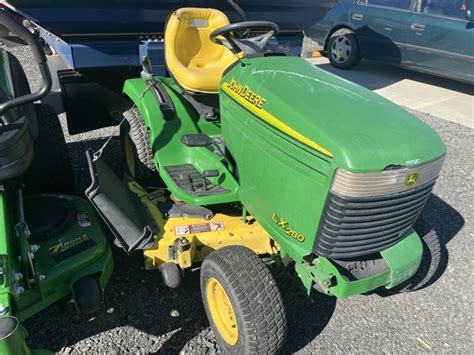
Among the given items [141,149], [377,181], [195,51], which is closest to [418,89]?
[195,51]

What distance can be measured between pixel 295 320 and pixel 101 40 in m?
2.51

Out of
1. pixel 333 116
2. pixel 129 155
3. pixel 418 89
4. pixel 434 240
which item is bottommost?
pixel 418 89

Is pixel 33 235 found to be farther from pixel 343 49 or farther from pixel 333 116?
pixel 343 49

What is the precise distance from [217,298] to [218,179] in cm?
63

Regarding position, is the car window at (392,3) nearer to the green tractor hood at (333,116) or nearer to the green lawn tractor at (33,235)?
the green tractor hood at (333,116)

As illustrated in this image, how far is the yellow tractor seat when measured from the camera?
2.60m

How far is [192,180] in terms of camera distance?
2416mm

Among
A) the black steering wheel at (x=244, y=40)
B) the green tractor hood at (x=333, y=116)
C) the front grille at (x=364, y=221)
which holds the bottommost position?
the front grille at (x=364, y=221)

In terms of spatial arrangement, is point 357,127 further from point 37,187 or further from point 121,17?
point 121,17

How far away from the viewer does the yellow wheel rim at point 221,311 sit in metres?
2.01

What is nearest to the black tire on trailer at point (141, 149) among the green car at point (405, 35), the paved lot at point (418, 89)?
the paved lot at point (418, 89)

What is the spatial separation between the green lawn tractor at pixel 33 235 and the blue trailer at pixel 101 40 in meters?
0.72

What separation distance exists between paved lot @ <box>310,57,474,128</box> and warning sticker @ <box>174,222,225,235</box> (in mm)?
3907

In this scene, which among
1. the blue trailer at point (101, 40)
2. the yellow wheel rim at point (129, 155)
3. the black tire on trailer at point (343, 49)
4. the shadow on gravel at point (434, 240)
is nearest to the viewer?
the shadow on gravel at point (434, 240)
